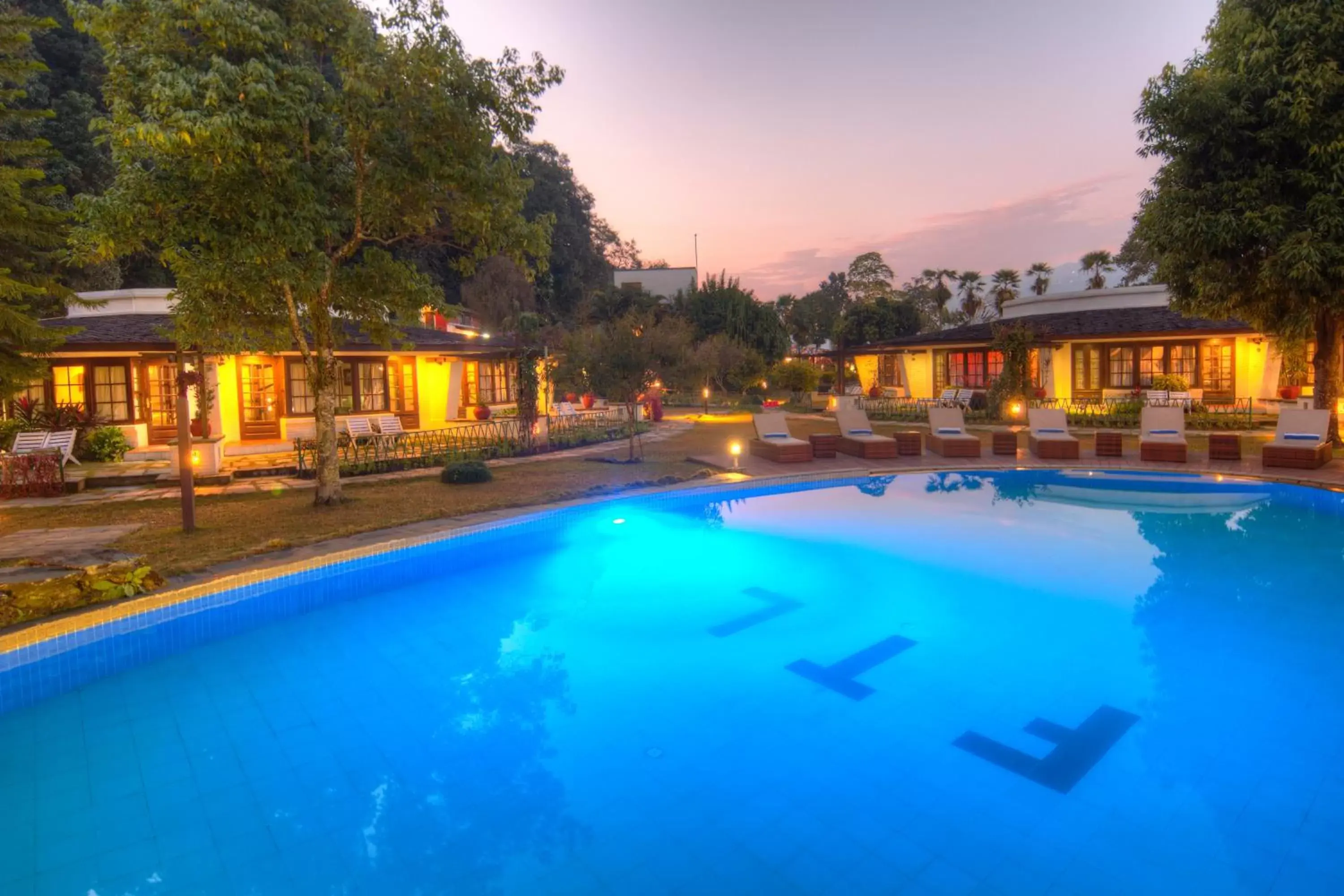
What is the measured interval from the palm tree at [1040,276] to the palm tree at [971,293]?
2975mm

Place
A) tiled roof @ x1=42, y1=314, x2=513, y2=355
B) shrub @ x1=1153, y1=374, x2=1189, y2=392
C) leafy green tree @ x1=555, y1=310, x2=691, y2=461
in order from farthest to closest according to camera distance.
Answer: shrub @ x1=1153, y1=374, x2=1189, y2=392 < leafy green tree @ x1=555, y1=310, x2=691, y2=461 < tiled roof @ x1=42, y1=314, x2=513, y2=355

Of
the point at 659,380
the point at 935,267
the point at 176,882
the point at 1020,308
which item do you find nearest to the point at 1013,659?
the point at 176,882

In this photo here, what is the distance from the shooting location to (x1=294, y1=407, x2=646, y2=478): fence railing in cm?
1348

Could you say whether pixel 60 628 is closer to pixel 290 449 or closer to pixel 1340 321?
pixel 290 449

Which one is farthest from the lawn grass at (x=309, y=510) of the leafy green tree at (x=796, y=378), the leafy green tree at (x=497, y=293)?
the leafy green tree at (x=497, y=293)

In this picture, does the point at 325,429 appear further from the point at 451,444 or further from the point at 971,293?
the point at 971,293

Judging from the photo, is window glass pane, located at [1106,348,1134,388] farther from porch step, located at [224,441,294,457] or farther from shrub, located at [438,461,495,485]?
porch step, located at [224,441,294,457]

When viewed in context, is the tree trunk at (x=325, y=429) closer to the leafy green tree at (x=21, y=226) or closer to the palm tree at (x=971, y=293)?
the leafy green tree at (x=21, y=226)

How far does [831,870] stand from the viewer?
10.7ft

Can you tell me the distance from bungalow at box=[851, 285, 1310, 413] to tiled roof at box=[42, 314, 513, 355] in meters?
14.9

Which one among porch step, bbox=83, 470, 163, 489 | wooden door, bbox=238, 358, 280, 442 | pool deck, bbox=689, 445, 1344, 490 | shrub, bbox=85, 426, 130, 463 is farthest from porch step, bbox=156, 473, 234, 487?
pool deck, bbox=689, 445, 1344, 490

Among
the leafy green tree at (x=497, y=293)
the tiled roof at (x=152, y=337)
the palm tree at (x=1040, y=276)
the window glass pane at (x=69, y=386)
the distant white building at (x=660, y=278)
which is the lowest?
the window glass pane at (x=69, y=386)

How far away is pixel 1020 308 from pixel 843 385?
281 inches

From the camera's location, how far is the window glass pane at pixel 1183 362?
22.3 metres
